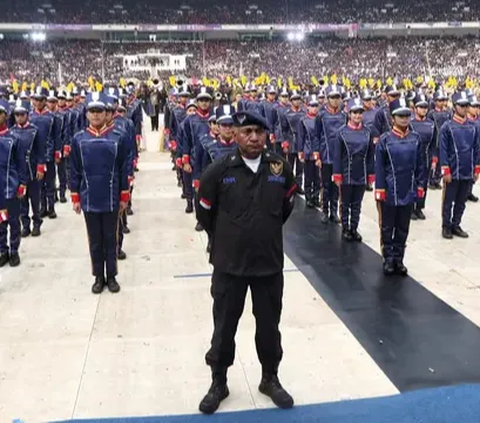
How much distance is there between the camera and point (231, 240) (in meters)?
3.77

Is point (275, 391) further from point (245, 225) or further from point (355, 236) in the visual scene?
point (355, 236)

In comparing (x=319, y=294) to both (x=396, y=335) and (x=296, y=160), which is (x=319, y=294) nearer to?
(x=396, y=335)

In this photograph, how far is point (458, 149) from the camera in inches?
312

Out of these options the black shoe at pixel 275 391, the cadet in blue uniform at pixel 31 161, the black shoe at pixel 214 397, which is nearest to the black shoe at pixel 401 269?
the black shoe at pixel 275 391

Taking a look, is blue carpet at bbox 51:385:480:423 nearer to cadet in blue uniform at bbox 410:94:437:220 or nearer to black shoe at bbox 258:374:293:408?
black shoe at bbox 258:374:293:408

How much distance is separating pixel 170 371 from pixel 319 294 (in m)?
2.07

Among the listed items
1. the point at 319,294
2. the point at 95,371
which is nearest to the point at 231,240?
the point at 95,371

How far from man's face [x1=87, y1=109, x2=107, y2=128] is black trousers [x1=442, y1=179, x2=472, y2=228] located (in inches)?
183

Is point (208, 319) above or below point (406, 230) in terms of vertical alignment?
below

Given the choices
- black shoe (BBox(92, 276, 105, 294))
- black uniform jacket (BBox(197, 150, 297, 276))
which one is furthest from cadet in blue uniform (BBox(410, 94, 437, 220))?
black uniform jacket (BBox(197, 150, 297, 276))

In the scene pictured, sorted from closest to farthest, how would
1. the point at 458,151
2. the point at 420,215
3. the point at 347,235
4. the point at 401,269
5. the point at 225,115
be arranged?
the point at 401,269 → the point at 225,115 → the point at 458,151 → the point at 347,235 → the point at 420,215

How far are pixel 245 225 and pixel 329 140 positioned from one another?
5.53 meters

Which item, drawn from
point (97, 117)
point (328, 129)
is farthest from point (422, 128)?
point (97, 117)

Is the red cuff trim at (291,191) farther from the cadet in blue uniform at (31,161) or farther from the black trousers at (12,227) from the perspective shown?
the cadet in blue uniform at (31,161)
